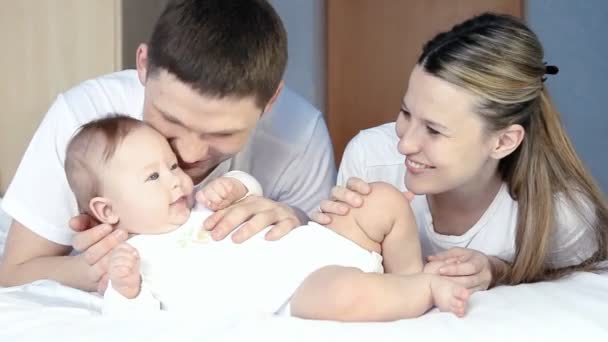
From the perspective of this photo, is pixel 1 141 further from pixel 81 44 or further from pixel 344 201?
pixel 344 201

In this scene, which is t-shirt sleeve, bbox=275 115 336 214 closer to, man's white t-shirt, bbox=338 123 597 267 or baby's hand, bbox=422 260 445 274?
man's white t-shirt, bbox=338 123 597 267

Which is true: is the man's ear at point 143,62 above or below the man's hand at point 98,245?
above

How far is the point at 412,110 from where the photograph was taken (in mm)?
1512

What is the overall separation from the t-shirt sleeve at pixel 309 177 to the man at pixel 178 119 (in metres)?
0.13

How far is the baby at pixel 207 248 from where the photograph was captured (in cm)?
115

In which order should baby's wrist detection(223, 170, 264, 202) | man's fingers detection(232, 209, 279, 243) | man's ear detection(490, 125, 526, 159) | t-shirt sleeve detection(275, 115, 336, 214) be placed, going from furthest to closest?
t-shirt sleeve detection(275, 115, 336, 214), man's ear detection(490, 125, 526, 159), baby's wrist detection(223, 170, 264, 202), man's fingers detection(232, 209, 279, 243)

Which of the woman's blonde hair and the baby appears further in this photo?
the woman's blonde hair

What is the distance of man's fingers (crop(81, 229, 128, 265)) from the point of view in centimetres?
129

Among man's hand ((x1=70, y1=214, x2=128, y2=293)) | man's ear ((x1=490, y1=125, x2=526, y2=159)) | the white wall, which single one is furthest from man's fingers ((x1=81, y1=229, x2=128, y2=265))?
the white wall

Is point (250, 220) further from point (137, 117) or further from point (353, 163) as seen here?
point (353, 163)

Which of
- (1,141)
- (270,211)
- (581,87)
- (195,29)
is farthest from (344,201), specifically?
(581,87)

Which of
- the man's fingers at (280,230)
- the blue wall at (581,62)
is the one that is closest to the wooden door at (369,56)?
the blue wall at (581,62)

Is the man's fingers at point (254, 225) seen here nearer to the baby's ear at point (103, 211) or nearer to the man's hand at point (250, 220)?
the man's hand at point (250, 220)

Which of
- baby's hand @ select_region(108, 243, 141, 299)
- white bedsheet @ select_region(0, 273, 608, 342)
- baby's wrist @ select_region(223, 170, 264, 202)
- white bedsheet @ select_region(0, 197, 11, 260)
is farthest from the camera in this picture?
white bedsheet @ select_region(0, 197, 11, 260)
